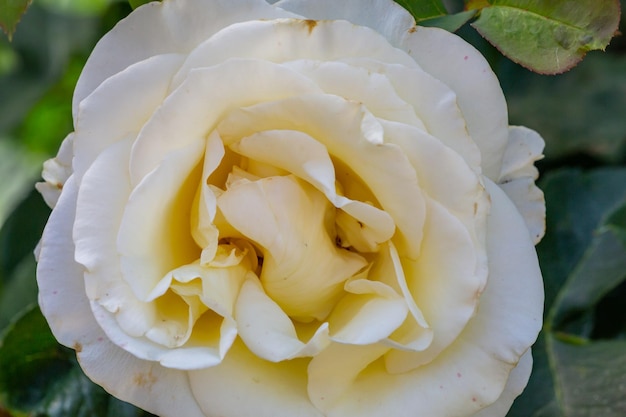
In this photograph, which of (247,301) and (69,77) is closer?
(247,301)

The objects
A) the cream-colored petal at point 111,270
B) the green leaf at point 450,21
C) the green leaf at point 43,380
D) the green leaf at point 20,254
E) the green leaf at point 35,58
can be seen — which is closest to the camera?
the cream-colored petal at point 111,270

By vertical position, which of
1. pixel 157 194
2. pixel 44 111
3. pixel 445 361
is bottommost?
pixel 44 111

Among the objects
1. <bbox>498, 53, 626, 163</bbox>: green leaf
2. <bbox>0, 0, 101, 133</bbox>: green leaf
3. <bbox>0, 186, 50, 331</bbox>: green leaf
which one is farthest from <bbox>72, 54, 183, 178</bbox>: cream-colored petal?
<bbox>0, 0, 101, 133</bbox>: green leaf

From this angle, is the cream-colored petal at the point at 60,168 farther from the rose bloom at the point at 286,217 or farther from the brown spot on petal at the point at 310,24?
the brown spot on petal at the point at 310,24

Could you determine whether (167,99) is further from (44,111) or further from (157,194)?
(44,111)

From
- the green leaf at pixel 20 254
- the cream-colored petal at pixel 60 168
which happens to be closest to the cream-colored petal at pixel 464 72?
the cream-colored petal at pixel 60 168

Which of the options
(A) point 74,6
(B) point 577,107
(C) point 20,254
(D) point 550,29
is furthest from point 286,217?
(A) point 74,6

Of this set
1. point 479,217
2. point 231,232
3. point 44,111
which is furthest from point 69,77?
point 479,217

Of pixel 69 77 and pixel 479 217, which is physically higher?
pixel 479 217
